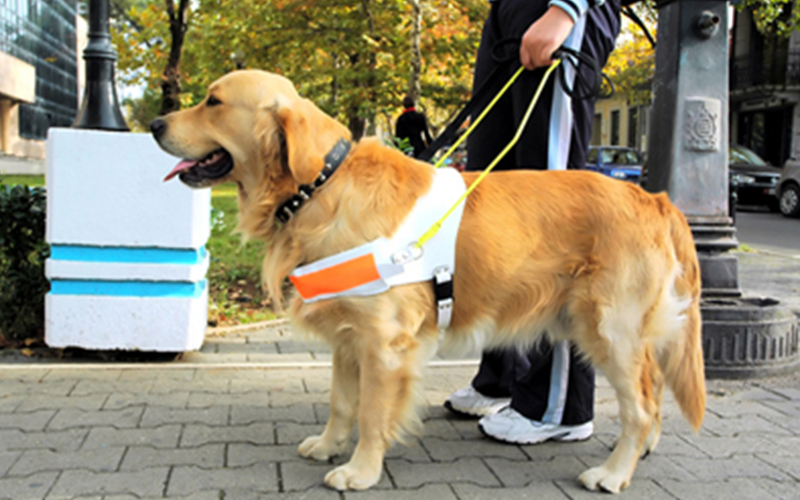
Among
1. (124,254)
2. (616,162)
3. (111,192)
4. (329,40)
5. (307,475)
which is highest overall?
(329,40)

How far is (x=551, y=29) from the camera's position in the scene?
3.07m

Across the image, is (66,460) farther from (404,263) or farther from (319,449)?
(404,263)

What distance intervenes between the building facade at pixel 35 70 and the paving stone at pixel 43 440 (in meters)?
39.8

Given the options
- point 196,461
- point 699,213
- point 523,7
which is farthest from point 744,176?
point 196,461

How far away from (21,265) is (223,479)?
2.73 metres

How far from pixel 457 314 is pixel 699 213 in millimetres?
2816

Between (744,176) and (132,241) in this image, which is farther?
(744,176)

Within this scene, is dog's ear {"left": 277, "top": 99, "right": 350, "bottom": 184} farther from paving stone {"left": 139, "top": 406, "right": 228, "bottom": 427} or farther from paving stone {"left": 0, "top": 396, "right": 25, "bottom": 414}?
paving stone {"left": 0, "top": 396, "right": 25, "bottom": 414}

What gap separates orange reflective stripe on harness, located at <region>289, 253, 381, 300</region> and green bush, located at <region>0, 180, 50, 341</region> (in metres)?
2.76

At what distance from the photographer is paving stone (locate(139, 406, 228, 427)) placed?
3377 millimetres

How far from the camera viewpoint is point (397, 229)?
2738 mm

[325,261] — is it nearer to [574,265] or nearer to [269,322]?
[574,265]

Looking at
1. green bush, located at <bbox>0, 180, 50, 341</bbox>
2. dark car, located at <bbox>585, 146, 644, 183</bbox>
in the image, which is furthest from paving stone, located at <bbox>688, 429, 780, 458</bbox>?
dark car, located at <bbox>585, 146, 644, 183</bbox>

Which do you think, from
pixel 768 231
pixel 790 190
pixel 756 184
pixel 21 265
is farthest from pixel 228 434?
pixel 756 184
